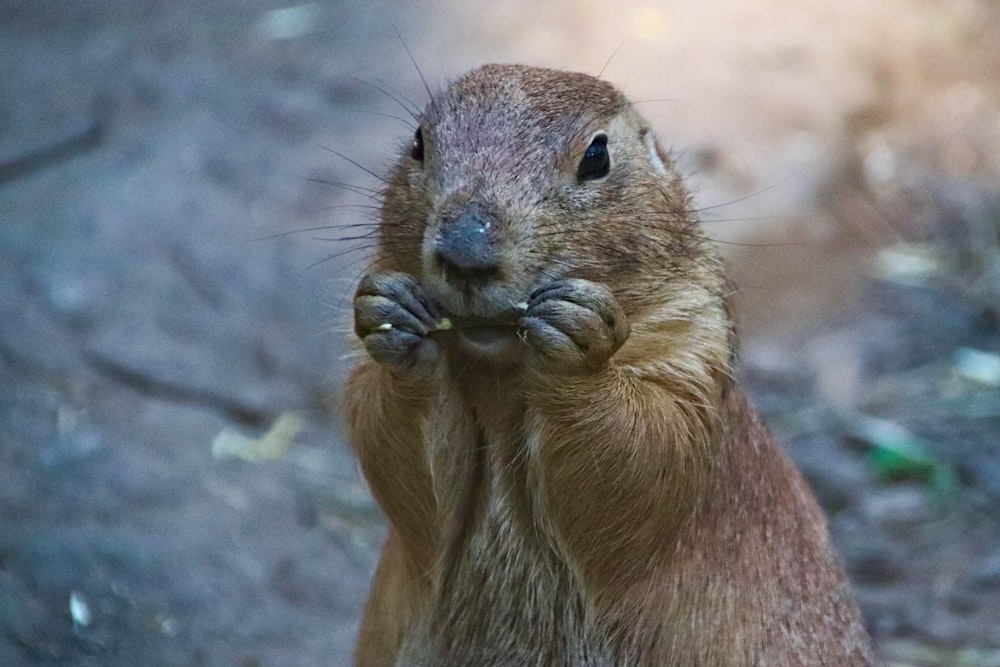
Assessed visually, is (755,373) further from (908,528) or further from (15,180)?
(15,180)

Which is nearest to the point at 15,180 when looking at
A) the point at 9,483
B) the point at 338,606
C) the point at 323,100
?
the point at 323,100

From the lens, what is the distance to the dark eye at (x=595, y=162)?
418cm

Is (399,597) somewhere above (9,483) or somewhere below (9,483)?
above

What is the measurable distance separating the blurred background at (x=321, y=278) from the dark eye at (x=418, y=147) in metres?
0.69

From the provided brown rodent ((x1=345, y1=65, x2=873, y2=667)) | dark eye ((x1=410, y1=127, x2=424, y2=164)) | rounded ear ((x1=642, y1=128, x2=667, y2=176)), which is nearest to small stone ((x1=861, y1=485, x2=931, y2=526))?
brown rodent ((x1=345, y1=65, x2=873, y2=667))

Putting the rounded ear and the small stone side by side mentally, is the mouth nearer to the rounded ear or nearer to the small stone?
the rounded ear

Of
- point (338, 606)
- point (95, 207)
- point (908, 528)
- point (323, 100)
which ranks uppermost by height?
point (323, 100)

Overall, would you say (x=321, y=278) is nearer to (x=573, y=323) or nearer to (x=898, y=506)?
(x=898, y=506)

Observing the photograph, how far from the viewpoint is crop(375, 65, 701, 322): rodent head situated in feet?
12.2

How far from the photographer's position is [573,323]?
12.3 ft

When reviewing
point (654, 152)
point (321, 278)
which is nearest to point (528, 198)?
point (654, 152)

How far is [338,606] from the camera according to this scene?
22.0 ft

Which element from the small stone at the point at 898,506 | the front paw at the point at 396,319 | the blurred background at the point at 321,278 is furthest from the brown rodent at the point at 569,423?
the small stone at the point at 898,506

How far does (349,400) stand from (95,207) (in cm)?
526
